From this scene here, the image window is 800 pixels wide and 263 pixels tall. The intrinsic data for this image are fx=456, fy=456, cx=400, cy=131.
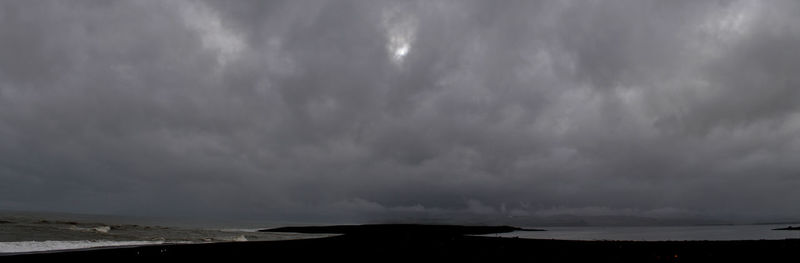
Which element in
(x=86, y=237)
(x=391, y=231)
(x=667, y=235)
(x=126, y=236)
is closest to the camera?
(x=86, y=237)

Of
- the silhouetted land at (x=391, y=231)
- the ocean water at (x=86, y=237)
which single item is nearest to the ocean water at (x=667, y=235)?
the silhouetted land at (x=391, y=231)

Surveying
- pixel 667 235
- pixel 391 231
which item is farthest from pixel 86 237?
pixel 667 235

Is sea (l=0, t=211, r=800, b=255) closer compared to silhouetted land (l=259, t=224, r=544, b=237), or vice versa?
sea (l=0, t=211, r=800, b=255)

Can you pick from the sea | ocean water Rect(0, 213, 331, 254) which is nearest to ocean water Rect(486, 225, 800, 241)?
the sea

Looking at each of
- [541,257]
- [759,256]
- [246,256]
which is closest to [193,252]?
[246,256]

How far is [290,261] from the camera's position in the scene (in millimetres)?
27438

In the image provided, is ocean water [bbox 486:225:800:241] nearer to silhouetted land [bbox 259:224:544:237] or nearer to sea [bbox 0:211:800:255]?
sea [bbox 0:211:800:255]

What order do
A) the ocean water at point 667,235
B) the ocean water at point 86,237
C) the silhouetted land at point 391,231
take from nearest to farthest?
the ocean water at point 86,237
the ocean water at point 667,235
the silhouetted land at point 391,231

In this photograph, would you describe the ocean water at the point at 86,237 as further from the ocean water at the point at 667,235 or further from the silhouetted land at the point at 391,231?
the ocean water at the point at 667,235

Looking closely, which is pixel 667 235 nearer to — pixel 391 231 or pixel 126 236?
pixel 391 231

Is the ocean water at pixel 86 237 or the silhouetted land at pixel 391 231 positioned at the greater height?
the ocean water at pixel 86 237

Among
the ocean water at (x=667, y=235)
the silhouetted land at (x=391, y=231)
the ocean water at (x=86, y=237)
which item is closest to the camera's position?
the ocean water at (x=86, y=237)

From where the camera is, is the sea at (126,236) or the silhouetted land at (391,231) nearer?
the sea at (126,236)

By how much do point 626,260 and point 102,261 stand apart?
3022cm
